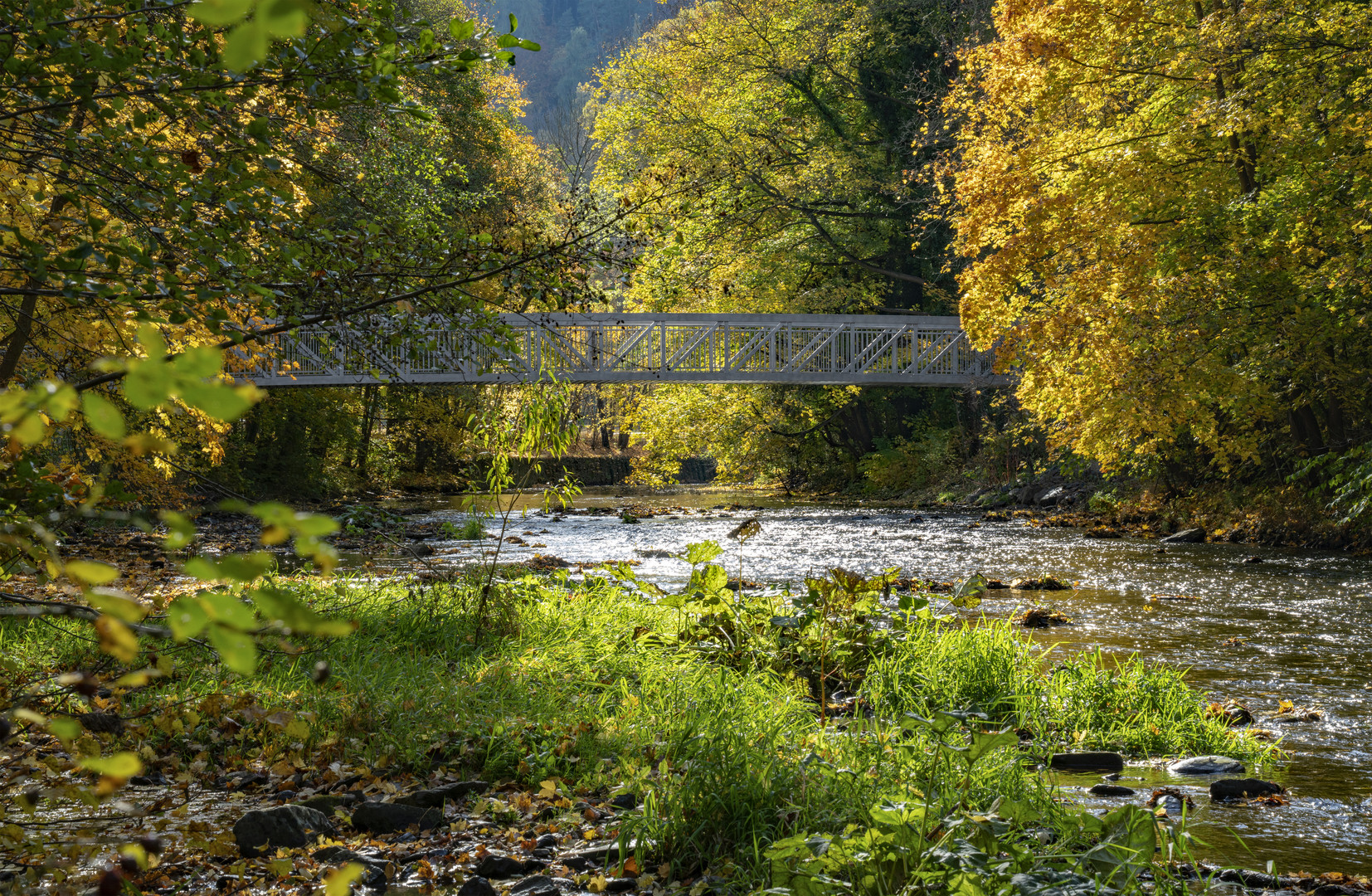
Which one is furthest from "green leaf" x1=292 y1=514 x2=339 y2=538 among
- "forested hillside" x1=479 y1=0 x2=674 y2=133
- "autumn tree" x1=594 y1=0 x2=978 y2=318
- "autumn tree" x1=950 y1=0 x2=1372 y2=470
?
"forested hillside" x1=479 y1=0 x2=674 y2=133

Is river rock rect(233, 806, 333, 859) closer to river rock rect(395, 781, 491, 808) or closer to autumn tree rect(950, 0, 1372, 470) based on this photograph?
river rock rect(395, 781, 491, 808)

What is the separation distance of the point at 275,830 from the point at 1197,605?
8.10 meters

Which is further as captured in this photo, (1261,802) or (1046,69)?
(1046,69)

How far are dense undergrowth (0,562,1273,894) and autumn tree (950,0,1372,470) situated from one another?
25.0 ft

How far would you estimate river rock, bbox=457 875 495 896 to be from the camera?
3.09 m

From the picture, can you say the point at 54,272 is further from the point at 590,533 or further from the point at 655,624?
the point at 590,533

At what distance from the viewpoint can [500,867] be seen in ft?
11.0

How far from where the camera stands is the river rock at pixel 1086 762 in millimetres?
4574

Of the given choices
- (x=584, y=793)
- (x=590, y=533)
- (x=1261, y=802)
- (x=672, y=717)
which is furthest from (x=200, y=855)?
(x=590, y=533)

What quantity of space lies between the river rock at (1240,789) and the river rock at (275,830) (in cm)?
346

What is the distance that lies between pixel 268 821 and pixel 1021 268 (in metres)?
13.5

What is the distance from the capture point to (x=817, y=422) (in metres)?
27.8

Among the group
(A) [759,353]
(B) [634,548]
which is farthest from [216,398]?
(A) [759,353]

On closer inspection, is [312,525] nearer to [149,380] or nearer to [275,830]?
[149,380]
